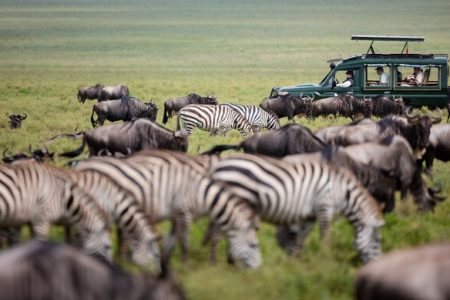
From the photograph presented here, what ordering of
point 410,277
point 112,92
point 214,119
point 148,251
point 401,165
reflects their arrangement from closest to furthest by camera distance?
point 410,277 → point 148,251 → point 401,165 → point 214,119 → point 112,92

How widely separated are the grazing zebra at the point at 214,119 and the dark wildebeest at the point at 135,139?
186 inches

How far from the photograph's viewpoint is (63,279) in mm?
5262

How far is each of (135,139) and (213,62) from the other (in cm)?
4258

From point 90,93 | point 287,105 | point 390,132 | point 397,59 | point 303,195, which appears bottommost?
point 90,93

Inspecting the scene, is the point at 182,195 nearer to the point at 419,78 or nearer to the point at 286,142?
the point at 286,142

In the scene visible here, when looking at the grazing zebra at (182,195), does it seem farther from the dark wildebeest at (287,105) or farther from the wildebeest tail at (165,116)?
the wildebeest tail at (165,116)

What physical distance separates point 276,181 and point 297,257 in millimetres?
638

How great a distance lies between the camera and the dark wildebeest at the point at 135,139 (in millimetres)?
12656

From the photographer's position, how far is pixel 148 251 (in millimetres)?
7281

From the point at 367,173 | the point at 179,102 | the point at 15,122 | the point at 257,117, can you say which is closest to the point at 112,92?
the point at 179,102

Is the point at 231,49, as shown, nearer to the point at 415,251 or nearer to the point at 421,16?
the point at 421,16

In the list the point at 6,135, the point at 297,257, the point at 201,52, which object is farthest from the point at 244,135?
the point at 201,52

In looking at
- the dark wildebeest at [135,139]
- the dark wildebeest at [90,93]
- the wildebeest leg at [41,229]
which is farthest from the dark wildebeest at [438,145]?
the dark wildebeest at [90,93]

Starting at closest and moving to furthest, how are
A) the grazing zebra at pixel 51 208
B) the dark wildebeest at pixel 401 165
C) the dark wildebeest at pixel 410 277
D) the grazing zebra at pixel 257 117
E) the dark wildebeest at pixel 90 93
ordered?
the dark wildebeest at pixel 410 277, the grazing zebra at pixel 51 208, the dark wildebeest at pixel 401 165, the grazing zebra at pixel 257 117, the dark wildebeest at pixel 90 93
